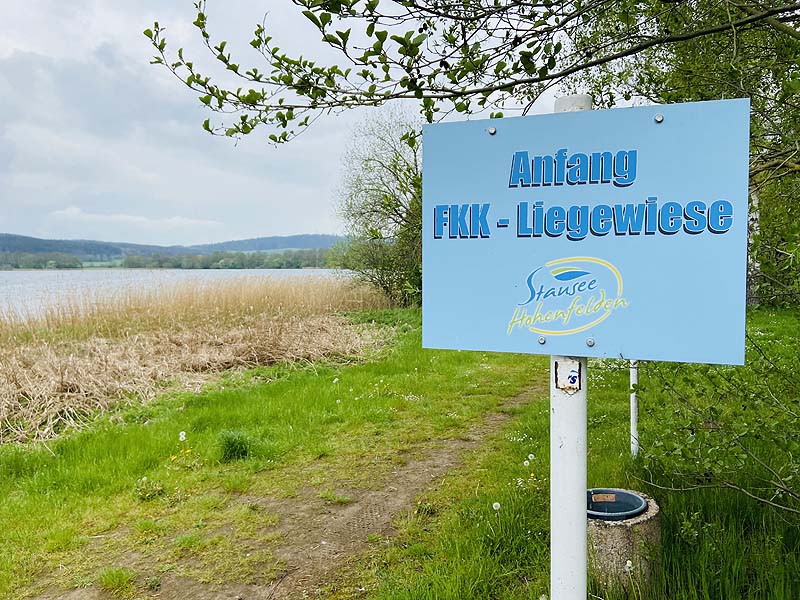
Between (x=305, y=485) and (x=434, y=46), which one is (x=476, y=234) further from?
(x=305, y=485)

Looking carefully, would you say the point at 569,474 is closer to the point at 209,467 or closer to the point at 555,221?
the point at 555,221

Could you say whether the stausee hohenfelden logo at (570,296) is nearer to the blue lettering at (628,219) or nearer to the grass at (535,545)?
the blue lettering at (628,219)

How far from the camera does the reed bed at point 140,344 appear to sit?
6.38 metres

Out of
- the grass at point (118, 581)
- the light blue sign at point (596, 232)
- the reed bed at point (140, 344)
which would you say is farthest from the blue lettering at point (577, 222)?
the reed bed at point (140, 344)

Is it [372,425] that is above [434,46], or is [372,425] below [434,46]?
below

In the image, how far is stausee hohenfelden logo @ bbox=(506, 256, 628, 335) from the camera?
74.2 inches

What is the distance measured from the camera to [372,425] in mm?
Result: 6195

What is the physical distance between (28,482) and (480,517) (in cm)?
338

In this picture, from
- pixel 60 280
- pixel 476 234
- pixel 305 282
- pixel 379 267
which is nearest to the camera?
pixel 476 234

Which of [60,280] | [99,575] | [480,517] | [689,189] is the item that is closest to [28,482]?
[99,575]

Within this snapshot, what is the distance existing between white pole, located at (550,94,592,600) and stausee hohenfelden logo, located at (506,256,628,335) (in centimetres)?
15

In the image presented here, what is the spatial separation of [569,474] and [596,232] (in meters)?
0.79

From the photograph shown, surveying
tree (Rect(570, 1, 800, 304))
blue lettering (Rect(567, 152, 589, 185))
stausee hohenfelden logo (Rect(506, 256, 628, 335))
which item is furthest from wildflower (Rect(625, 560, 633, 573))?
blue lettering (Rect(567, 152, 589, 185))

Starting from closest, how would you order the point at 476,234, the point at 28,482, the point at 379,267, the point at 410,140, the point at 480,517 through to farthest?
1. the point at 476,234
2. the point at 410,140
3. the point at 480,517
4. the point at 28,482
5. the point at 379,267
